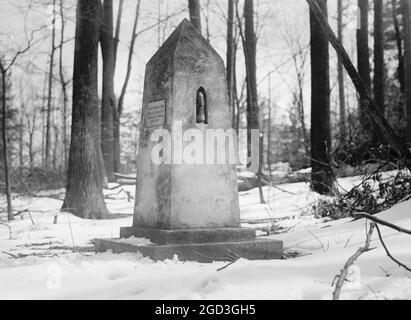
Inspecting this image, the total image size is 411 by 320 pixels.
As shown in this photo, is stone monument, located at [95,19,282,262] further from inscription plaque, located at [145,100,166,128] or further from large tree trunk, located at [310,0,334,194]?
large tree trunk, located at [310,0,334,194]

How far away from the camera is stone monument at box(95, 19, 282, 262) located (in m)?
5.11

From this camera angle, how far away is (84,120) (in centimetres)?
1034

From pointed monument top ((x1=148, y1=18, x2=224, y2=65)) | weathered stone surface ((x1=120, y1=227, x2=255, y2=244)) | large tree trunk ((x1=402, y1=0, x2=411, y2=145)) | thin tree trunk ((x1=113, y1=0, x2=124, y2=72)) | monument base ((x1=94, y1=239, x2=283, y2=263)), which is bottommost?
monument base ((x1=94, y1=239, x2=283, y2=263))

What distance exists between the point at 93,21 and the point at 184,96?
19.5ft

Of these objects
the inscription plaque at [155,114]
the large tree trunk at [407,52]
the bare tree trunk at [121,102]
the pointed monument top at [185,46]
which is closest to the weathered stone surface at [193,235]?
the inscription plaque at [155,114]

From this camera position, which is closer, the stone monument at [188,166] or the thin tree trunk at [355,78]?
the stone monument at [188,166]

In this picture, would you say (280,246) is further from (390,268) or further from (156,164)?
(390,268)

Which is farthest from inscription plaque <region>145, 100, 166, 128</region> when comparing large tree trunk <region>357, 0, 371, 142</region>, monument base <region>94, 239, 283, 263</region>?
large tree trunk <region>357, 0, 371, 142</region>

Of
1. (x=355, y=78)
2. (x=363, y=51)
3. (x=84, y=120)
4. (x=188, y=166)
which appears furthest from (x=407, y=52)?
(x=188, y=166)

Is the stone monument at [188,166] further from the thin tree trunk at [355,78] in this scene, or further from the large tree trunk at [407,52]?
the large tree trunk at [407,52]

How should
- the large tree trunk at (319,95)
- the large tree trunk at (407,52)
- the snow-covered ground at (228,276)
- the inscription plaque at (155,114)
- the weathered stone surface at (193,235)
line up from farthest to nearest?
1. the large tree trunk at (407,52)
2. the large tree trunk at (319,95)
3. the inscription plaque at (155,114)
4. the weathered stone surface at (193,235)
5. the snow-covered ground at (228,276)

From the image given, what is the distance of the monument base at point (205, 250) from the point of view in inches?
186

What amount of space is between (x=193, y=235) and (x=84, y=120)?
605cm

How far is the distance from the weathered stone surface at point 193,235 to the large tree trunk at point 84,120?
502cm
